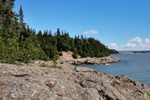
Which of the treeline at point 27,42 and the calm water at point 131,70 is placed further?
the calm water at point 131,70

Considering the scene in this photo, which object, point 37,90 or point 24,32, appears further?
point 24,32

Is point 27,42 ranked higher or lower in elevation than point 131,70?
higher

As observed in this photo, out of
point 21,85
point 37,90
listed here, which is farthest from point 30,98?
point 21,85

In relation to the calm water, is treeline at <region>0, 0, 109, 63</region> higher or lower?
higher

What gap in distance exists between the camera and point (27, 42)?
136 ft

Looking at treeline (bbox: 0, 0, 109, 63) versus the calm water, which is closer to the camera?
treeline (bbox: 0, 0, 109, 63)

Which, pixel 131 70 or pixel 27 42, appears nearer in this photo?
pixel 27 42

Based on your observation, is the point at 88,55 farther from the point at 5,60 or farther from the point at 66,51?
the point at 5,60

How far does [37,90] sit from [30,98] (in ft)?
1.97

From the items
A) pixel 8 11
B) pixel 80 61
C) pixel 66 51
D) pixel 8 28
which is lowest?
pixel 80 61

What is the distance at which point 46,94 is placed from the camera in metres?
5.07

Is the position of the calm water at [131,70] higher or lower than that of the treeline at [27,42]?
lower

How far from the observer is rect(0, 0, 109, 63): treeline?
19.7 m

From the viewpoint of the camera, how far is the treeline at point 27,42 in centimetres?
1967
